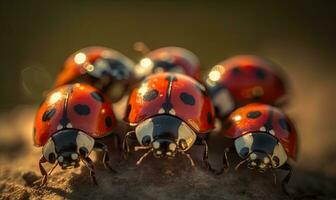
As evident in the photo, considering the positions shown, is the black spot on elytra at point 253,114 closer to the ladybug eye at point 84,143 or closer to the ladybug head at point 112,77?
the ladybug eye at point 84,143

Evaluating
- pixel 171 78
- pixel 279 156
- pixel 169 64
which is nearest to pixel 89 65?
pixel 169 64

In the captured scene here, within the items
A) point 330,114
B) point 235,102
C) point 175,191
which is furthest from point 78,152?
point 330,114

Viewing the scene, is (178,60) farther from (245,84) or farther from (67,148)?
(67,148)

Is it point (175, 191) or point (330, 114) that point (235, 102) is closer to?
point (175, 191)

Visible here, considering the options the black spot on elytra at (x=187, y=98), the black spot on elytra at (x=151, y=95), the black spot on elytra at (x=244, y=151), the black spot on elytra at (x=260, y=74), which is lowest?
the black spot on elytra at (x=244, y=151)

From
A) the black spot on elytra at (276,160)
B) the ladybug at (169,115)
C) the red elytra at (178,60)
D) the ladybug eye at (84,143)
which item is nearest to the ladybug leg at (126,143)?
the ladybug at (169,115)

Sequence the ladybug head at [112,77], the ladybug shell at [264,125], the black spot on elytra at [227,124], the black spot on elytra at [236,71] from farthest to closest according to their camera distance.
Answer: the black spot on elytra at [236,71], the ladybug head at [112,77], the black spot on elytra at [227,124], the ladybug shell at [264,125]
